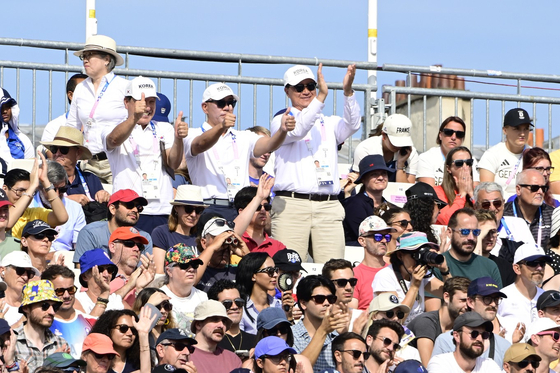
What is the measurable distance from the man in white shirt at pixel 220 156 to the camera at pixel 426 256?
2038mm

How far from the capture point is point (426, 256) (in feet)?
38.5

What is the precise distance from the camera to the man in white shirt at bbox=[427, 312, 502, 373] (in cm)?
1059

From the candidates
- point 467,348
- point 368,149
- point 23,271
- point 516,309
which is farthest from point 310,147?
point 23,271

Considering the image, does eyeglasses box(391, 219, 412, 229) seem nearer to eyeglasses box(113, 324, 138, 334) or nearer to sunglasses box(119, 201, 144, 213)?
sunglasses box(119, 201, 144, 213)

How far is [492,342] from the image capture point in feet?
36.4

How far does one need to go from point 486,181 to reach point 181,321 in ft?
16.2

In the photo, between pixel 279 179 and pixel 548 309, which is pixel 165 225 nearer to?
pixel 279 179

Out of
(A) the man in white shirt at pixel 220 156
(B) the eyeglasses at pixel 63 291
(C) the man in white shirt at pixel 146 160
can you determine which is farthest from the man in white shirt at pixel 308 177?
(B) the eyeglasses at pixel 63 291

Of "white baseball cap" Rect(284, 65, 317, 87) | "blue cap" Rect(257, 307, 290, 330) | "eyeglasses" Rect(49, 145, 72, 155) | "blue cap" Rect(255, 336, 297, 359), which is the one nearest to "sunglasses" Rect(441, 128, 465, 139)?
"white baseball cap" Rect(284, 65, 317, 87)

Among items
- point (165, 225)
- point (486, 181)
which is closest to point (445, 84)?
point (486, 181)

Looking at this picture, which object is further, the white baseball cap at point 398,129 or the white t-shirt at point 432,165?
the white t-shirt at point 432,165

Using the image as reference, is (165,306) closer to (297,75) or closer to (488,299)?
(488,299)

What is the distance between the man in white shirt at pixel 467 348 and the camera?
1059cm

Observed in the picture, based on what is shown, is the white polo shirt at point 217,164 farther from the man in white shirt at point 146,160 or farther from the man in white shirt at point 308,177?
the man in white shirt at point 308,177
